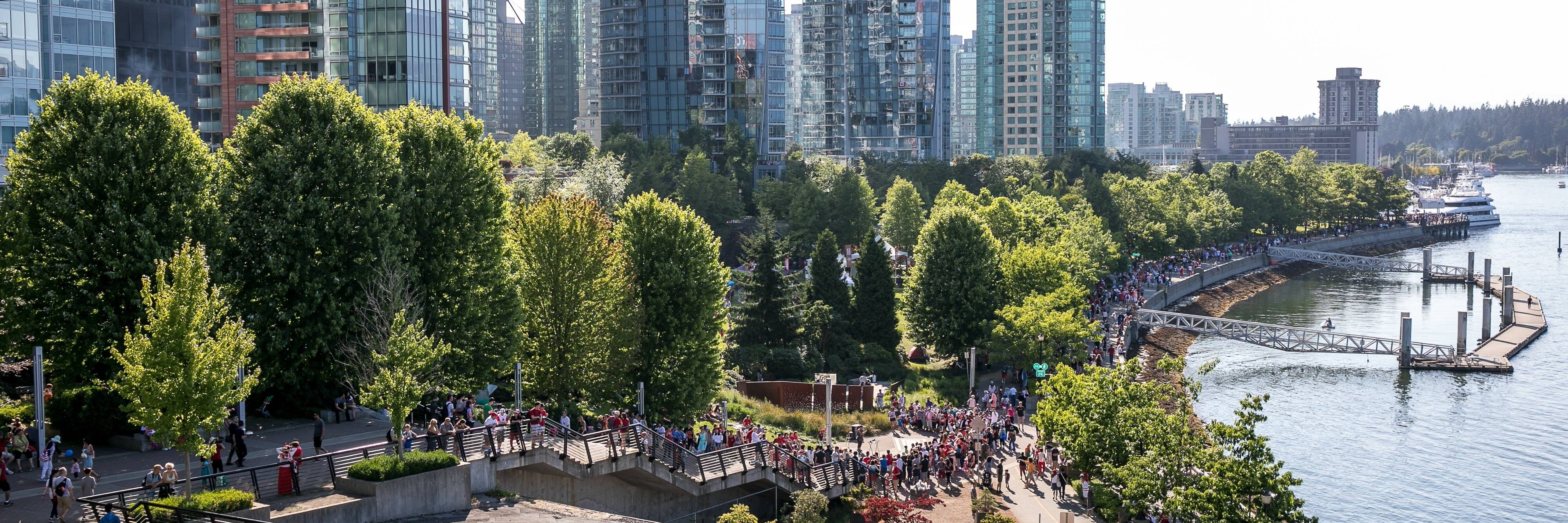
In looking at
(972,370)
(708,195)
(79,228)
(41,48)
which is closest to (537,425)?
(79,228)

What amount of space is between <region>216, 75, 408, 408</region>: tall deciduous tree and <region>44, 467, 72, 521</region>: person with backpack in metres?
9.82

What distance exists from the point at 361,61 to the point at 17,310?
4961cm

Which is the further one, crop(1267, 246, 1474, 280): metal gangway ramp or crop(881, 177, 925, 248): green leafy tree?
crop(1267, 246, 1474, 280): metal gangway ramp

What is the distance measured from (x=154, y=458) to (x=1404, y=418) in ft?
188

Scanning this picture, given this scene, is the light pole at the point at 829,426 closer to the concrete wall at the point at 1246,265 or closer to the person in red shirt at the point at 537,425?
the person in red shirt at the point at 537,425

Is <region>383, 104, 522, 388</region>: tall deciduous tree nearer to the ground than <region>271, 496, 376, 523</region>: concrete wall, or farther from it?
farther from it

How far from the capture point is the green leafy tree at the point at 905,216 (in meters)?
110

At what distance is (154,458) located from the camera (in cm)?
3212

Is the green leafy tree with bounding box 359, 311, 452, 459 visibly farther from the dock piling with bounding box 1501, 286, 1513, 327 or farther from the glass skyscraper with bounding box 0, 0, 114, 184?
the dock piling with bounding box 1501, 286, 1513, 327

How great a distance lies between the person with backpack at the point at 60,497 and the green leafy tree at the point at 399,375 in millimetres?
5913

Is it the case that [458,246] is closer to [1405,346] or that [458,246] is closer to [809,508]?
[809,508]

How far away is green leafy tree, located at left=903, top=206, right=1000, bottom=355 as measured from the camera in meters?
68.4

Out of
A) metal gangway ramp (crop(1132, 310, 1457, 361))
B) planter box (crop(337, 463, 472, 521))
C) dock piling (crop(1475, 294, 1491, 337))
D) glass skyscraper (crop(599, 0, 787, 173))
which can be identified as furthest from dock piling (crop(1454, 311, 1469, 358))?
glass skyscraper (crop(599, 0, 787, 173))

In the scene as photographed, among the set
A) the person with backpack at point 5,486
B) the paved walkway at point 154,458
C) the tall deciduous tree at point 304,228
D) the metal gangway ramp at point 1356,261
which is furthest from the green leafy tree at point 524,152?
the person with backpack at point 5,486
